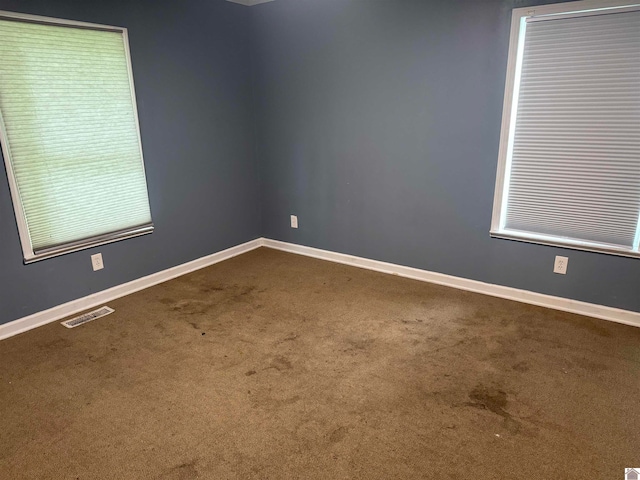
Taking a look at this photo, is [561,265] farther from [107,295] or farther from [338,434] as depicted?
[107,295]

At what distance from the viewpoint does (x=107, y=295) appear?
3291 mm

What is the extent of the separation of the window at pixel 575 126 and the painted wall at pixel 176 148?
2442 millimetres

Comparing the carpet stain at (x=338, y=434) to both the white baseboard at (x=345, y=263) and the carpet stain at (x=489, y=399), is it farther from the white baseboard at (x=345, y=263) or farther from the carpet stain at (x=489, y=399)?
the white baseboard at (x=345, y=263)

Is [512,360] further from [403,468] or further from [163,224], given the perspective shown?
[163,224]

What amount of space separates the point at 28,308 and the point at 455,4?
143 inches

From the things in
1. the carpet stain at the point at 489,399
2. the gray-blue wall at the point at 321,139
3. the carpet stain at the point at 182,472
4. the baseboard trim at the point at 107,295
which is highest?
the gray-blue wall at the point at 321,139

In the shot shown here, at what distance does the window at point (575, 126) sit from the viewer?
255 cm

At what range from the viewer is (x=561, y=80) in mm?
2715

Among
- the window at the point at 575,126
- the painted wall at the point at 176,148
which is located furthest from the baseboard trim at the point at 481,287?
the painted wall at the point at 176,148

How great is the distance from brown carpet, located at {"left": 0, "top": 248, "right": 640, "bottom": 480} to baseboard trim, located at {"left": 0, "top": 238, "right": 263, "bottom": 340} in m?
0.08

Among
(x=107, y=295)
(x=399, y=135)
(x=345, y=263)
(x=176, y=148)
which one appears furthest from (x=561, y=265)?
(x=107, y=295)

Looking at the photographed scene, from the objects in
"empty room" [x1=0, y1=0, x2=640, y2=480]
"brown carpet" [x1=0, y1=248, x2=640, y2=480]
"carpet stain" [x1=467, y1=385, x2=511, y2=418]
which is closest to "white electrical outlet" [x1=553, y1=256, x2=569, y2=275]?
"empty room" [x1=0, y1=0, x2=640, y2=480]

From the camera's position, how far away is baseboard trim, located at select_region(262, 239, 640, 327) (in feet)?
9.38

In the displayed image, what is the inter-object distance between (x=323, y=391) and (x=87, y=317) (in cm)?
191
